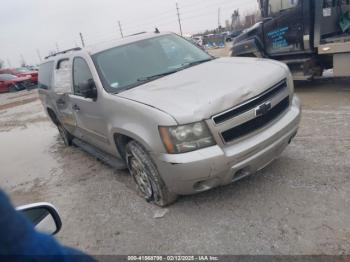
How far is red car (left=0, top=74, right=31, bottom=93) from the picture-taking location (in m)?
24.7

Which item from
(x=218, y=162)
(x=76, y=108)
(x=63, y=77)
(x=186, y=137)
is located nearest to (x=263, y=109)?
(x=218, y=162)

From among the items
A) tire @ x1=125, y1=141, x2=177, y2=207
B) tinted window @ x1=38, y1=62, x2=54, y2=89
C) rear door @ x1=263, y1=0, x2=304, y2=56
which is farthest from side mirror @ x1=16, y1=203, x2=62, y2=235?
rear door @ x1=263, y1=0, x2=304, y2=56

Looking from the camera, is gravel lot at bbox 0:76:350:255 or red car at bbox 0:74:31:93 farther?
red car at bbox 0:74:31:93

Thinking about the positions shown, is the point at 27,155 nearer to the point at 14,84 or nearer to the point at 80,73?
the point at 80,73

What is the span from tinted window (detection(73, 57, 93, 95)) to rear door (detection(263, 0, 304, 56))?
5223 mm

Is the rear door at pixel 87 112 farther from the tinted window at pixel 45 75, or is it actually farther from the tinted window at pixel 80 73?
the tinted window at pixel 45 75

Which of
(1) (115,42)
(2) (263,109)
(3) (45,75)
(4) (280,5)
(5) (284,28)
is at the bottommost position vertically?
(2) (263,109)

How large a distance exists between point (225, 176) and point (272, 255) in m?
0.79

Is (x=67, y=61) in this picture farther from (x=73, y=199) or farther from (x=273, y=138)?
(x=273, y=138)

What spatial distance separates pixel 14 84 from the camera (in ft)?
81.2

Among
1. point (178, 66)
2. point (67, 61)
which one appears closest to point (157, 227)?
point (178, 66)

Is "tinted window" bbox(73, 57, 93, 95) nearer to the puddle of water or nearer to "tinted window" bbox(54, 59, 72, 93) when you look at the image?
"tinted window" bbox(54, 59, 72, 93)

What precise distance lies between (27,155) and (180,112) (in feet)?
17.3

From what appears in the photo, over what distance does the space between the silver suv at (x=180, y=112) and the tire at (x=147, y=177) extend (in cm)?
1
